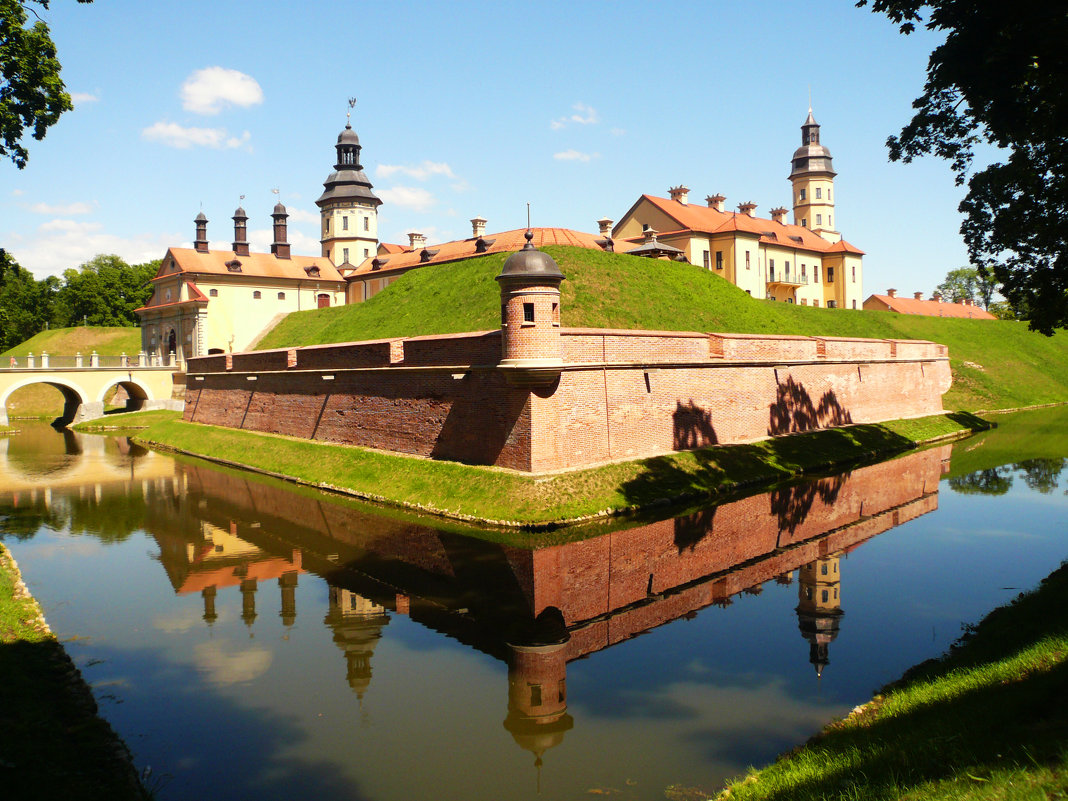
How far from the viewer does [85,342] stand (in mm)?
65688

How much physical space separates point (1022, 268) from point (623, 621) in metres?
12.1

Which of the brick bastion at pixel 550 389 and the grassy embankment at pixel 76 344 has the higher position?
the grassy embankment at pixel 76 344

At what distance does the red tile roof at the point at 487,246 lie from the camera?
3928 cm

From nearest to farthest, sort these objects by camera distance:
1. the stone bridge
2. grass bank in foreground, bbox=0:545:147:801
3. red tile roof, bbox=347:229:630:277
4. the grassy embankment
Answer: grass bank in foreground, bbox=0:545:147:801
red tile roof, bbox=347:229:630:277
the stone bridge
the grassy embankment

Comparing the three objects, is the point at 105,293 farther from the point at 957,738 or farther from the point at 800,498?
the point at 957,738

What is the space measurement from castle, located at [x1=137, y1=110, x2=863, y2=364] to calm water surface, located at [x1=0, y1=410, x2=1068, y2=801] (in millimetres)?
28690

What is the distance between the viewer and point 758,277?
177 ft

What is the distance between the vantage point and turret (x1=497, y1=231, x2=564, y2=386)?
A: 54.9 feet

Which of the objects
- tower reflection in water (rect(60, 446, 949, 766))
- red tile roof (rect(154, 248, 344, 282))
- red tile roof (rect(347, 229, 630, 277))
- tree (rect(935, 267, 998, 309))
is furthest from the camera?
tree (rect(935, 267, 998, 309))

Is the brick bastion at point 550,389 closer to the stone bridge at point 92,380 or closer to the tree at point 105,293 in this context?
the stone bridge at point 92,380

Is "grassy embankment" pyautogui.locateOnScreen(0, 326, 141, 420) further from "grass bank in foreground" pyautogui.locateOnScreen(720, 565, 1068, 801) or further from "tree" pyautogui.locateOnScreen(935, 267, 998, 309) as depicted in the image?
"tree" pyautogui.locateOnScreen(935, 267, 998, 309)

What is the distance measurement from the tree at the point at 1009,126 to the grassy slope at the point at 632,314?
13.6 m

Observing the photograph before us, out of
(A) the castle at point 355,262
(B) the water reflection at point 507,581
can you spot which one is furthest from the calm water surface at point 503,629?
(A) the castle at point 355,262

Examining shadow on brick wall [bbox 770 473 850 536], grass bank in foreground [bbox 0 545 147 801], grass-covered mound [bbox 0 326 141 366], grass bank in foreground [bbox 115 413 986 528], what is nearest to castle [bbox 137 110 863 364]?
grass-covered mound [bbox 0 326 141 366]
